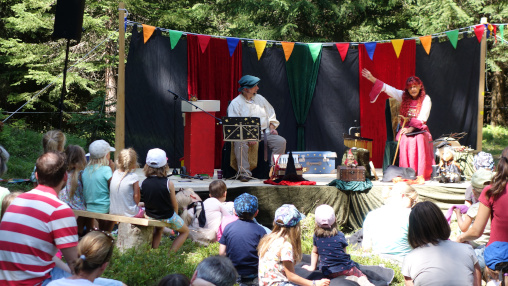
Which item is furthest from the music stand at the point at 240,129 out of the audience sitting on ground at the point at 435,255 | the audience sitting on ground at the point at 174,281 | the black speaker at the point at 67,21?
the audience sitting on ground at the point at 174,281

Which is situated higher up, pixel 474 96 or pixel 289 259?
pixel 474 96

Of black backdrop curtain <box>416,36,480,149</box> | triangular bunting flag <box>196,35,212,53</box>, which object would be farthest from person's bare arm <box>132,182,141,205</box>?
black backdrop curtain <box>416,36,480,149</box>

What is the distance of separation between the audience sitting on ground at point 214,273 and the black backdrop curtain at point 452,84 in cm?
779

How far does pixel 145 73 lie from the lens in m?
8.62

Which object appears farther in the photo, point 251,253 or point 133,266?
point 251,253

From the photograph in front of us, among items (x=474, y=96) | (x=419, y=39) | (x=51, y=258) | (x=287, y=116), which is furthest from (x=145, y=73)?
(x=51, y=258)

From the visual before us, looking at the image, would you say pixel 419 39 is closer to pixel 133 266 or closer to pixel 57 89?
pixel 133 266

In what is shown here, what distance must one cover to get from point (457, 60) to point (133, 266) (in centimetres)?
710

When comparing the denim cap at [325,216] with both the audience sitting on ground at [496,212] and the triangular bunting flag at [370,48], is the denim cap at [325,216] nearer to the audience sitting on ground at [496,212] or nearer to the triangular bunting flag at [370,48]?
the audience sitting on ground at [496,212]

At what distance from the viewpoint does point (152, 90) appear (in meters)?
8.73

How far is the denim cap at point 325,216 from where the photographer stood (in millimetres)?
4320

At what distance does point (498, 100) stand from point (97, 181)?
540 inches

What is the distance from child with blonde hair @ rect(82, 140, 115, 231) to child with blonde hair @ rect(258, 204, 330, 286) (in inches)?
66.0

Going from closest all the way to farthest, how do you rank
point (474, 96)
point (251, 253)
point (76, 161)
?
point (251, 253)
point (76, 161)
point (474, 96)
